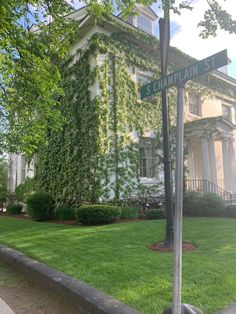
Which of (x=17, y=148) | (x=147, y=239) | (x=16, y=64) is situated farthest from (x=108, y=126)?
(x=147, y=239)

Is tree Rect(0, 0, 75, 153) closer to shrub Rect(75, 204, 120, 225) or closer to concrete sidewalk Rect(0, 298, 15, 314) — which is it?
shrub Rect(75, 204, 120, 225)

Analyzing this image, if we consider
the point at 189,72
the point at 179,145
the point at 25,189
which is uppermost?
the point at 189,72

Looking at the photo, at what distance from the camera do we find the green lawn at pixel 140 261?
4031mm

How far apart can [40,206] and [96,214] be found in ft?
14.3

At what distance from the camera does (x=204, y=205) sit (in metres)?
13.3

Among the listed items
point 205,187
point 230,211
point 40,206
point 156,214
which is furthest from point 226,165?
point 40,206

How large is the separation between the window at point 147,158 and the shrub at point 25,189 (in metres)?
6.85

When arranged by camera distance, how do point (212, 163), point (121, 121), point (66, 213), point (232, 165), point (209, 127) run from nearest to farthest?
point (66, 213)
point (121, 121)
point (209, 127)
point (212, 163)
point (232, 165)

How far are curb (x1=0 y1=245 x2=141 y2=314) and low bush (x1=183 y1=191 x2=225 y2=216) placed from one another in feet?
29.0

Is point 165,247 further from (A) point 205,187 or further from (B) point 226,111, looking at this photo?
(B) point 226,111

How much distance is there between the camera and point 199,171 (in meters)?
20.0

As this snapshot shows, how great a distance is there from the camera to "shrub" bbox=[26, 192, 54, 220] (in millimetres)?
14289

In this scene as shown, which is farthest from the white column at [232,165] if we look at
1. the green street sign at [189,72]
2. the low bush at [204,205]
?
the green street sign at [189,72]

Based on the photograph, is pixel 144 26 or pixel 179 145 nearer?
pixel 179 145
